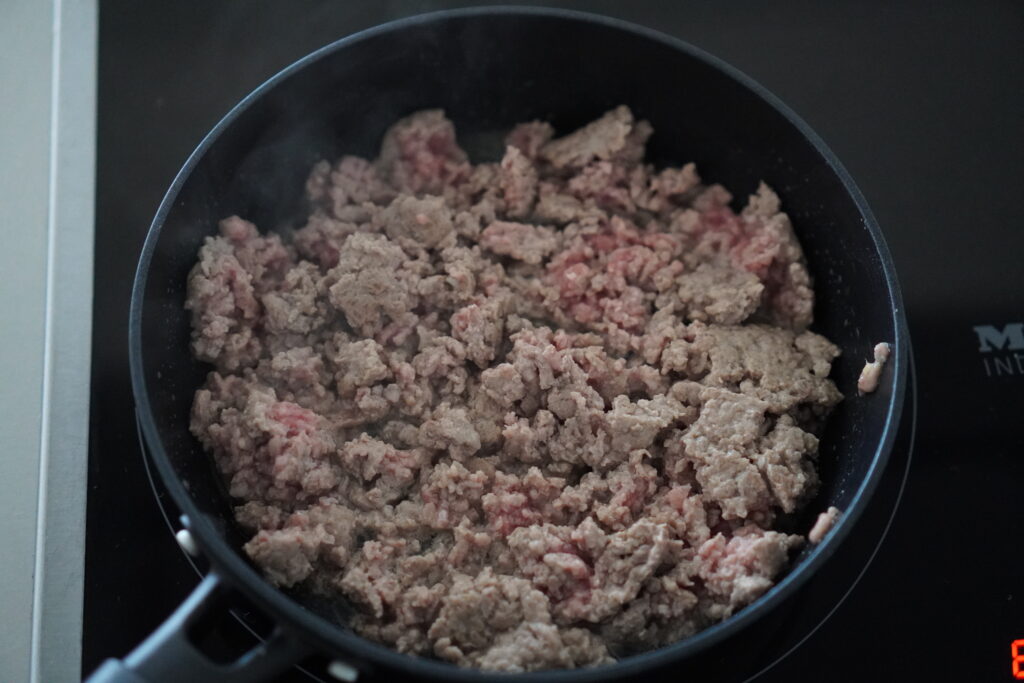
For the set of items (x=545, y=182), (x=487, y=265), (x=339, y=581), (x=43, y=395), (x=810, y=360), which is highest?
(x=545, y=182)

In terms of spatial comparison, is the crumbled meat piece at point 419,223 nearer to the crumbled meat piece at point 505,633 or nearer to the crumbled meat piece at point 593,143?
the crumbled meat piece at point 593,143

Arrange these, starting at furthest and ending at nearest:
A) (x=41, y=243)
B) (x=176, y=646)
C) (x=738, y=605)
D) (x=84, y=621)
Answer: (x=41, y=243), (x=84, y=621), (x=738, y=605), (x=176, y=646)

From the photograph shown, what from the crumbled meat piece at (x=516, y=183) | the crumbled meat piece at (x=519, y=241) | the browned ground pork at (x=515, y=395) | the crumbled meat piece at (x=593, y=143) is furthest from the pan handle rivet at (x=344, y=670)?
the crumbled meat piece at (x=593, y=143)

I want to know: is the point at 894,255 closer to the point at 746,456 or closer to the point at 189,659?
the point at 746,456

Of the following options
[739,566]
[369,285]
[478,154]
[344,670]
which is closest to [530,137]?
[478,154]

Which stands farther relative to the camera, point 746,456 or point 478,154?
point 478,154

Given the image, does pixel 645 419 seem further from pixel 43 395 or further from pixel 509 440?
pixel 43 395

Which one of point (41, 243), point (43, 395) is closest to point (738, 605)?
point (43, 395)
